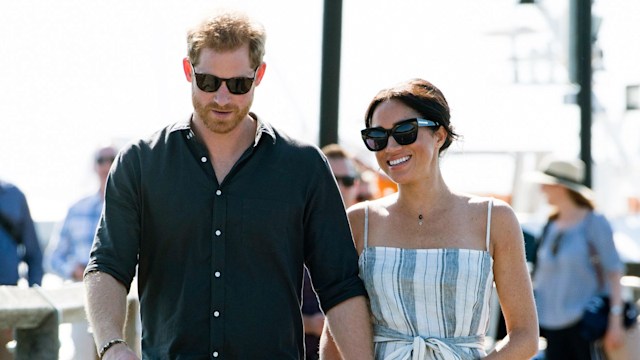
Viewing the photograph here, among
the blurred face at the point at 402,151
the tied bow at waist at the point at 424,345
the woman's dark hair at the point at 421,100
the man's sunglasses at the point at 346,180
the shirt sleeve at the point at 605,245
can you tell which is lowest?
the shirt sleeve at the point at 605,245

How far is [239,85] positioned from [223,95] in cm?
6

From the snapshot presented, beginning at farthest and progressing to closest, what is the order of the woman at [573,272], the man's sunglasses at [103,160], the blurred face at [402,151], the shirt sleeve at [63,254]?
the man's sunglasses at [103,160] → the shirt sleeve at [63,254] → the woman at [573,272] → the blurred face at [402,151]

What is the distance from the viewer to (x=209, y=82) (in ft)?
11.6

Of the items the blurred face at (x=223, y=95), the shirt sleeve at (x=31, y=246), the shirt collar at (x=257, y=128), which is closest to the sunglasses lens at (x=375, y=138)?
the shirt collar at (x=257, y=128)

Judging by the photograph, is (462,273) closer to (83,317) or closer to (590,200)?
(83,317)

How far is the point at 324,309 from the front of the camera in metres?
3.76

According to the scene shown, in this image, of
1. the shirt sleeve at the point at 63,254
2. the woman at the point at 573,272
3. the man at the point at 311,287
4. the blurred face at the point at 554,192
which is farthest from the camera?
the shirt sleeve at the point at 63,254

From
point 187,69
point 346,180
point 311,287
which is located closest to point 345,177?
point 346,180

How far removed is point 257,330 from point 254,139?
1.92 ft

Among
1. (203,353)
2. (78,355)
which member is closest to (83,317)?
(78,355)

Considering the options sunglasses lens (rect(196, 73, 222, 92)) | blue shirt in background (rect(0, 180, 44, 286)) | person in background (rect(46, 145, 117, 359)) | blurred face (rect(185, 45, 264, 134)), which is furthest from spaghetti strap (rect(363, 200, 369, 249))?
person in background (rect(46, 145, 117, 359))

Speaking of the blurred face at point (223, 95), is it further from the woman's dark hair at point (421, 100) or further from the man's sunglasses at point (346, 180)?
the man's sunglasses at point (346, 180)

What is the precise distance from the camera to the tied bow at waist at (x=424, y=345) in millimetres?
3648

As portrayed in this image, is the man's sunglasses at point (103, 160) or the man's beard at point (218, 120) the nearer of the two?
the man's beard at point (218, 120)
